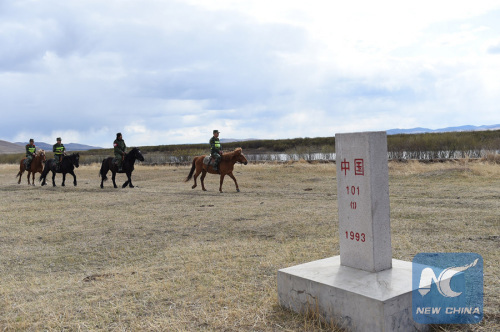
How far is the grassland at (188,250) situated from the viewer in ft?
13.0

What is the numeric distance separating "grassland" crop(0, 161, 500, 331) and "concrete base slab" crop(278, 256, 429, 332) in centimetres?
16

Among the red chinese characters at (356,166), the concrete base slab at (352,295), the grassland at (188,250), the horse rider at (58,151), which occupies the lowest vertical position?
the grassland at (188,250)

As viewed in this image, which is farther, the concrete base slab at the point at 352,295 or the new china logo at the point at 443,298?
the new china logo at the point at 443,298

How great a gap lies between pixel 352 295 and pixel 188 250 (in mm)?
3639

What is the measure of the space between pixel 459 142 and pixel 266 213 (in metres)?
26.3

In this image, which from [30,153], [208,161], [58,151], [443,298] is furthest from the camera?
[30,153]

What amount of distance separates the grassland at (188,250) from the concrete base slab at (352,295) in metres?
0.16

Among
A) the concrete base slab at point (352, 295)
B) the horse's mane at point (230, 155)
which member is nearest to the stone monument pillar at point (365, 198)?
the concrete base slab at point (352, 295)

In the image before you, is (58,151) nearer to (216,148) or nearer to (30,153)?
(30,153)

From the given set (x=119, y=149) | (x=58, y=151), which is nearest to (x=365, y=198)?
(x=119, y=149)

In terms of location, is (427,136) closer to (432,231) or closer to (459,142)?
(459,142)

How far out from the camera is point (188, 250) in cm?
662

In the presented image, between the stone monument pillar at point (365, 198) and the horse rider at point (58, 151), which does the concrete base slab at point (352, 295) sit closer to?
the stone monument pillar at point (365, 198)

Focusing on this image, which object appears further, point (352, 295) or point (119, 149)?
point (119, 149)
